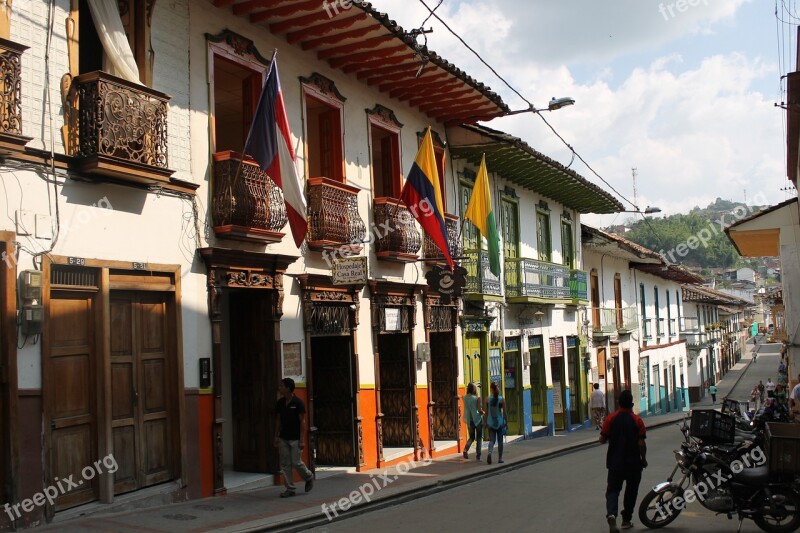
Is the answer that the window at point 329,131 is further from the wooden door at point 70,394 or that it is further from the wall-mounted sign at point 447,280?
the wooden door at point 70,394

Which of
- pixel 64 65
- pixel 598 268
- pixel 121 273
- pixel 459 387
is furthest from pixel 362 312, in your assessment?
pixel 598 268

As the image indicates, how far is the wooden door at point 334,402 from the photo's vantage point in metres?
13.7

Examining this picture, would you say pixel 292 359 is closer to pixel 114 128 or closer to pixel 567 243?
pixel 114 128

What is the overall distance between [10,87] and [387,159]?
9.04 meters

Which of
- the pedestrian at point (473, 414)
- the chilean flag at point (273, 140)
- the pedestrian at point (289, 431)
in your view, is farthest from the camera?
the pedestrian at point (473, 414)

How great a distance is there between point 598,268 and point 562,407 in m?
7.24

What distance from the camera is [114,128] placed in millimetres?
8797

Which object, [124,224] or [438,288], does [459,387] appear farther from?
[124,224]

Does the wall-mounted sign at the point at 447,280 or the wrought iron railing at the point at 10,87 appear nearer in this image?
the wrought iron railing at the point at 10,87

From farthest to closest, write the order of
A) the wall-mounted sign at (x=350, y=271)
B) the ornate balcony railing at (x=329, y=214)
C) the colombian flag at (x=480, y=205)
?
the colombian flag at (x=480, y=205)
the ornate balcony railing at (x=329, y=214)
the wall-mounted sign at (x=350, y=271)

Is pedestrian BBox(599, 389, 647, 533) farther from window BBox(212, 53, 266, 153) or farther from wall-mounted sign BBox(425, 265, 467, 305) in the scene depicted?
wall-mounted sign BBox(425, 265, 467, 305)

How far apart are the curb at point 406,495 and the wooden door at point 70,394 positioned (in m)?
1.89

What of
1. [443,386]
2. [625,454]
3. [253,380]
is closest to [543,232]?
[443,386]

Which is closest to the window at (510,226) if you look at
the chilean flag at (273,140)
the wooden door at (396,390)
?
the wooden door at (396,390)
